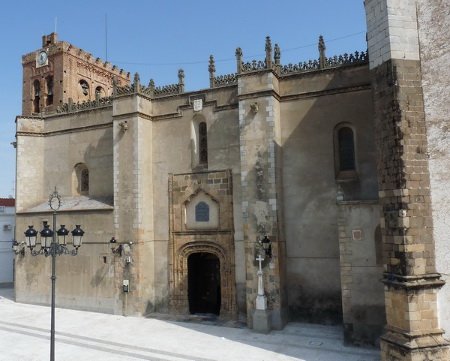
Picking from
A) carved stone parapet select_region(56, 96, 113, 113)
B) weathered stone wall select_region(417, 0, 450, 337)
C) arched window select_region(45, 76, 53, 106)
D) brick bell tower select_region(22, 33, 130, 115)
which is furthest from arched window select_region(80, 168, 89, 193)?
weathered stone wall select_region(417, 0, 450, 337)

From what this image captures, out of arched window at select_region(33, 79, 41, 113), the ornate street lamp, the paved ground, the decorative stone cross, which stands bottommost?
the paved ground

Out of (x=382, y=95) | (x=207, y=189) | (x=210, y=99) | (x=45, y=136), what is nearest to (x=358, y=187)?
(x=382, y=95)

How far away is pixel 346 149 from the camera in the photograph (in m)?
15.1

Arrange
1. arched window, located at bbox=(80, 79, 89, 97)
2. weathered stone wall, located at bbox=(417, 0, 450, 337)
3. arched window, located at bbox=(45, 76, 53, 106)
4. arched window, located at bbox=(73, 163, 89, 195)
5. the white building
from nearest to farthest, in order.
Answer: weathered stone wall, located at bbox=(417, 0, 450, 337), arched window, located at bbox=(73, 163, 89, 195), arched window, located at bbox=(45, 76, 53, 106), arched window, located at bbox=(80, 79, 89, 97), the white building

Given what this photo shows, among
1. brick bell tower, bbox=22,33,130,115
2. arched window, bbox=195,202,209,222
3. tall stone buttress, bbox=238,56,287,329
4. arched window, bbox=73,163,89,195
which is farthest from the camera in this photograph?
brick bell tower, bbox=22,33,130,115

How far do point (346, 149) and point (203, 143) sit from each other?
598 centimetres

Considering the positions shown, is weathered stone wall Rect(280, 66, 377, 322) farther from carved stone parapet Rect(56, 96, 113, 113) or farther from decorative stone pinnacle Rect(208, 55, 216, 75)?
carved stone parapet Rect(56, 96, 113, 113)

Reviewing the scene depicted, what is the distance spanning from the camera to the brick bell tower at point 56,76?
81.0ft

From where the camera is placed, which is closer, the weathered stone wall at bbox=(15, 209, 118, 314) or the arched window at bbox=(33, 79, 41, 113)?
the weathered stone wall at bbox=(15, 209, 118, 314)

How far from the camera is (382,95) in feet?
33.8

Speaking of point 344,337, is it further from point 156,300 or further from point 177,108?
point 177,108

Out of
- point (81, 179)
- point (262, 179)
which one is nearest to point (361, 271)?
point (262, 179)

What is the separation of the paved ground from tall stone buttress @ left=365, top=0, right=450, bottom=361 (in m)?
2.24

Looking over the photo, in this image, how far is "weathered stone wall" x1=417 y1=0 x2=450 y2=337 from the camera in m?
9.62
